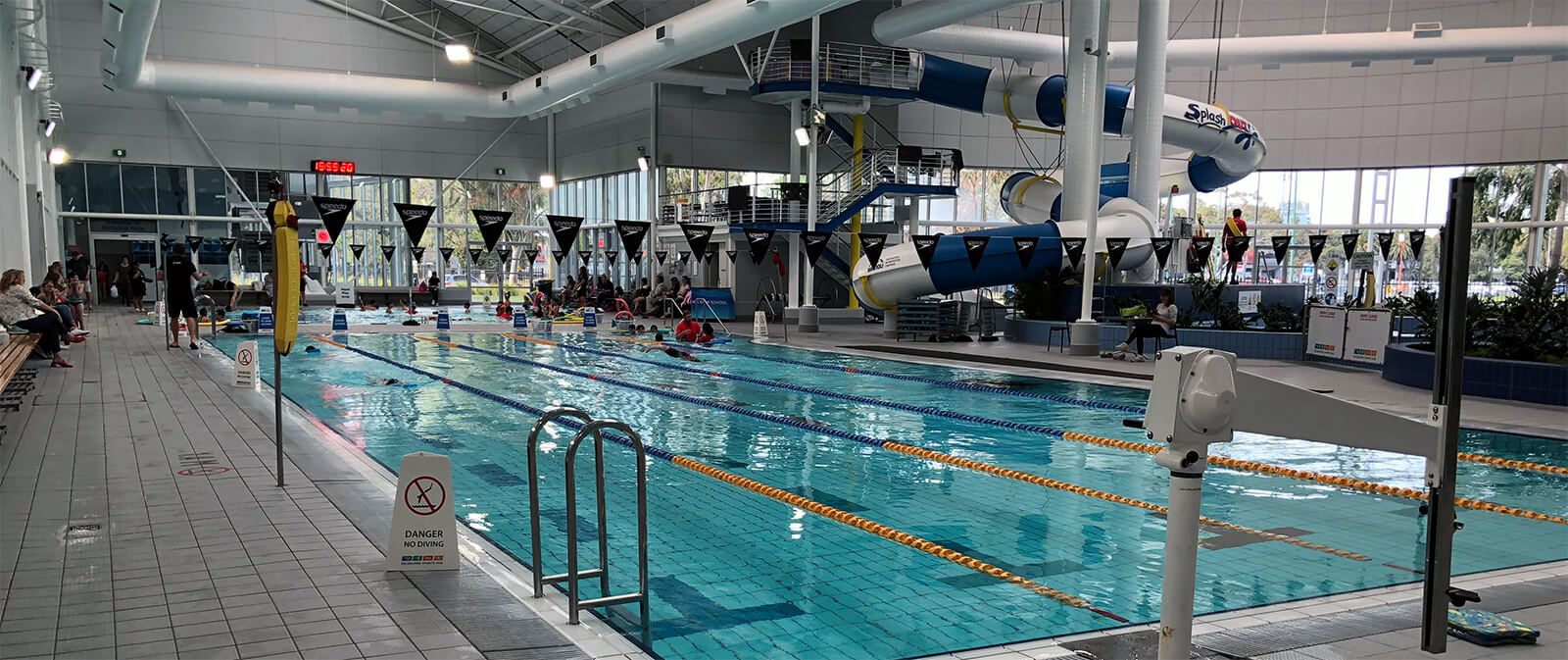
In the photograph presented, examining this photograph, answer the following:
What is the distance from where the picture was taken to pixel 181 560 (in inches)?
164

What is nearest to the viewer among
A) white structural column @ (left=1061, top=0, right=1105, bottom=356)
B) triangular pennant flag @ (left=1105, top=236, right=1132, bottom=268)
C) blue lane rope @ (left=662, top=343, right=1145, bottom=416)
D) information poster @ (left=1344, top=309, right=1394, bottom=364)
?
blue lane rope @ (left=662, top=343, right=1145, bottom=416)

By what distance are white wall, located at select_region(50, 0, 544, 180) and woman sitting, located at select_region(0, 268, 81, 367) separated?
62.6 feet

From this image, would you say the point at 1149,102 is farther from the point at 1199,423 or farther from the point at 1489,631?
the point at 1199,423

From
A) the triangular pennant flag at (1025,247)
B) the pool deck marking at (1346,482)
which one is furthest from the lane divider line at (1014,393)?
the triangular pennant flag at (1025,247)

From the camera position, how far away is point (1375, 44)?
71.2ft

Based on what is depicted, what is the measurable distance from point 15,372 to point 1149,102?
1628cm

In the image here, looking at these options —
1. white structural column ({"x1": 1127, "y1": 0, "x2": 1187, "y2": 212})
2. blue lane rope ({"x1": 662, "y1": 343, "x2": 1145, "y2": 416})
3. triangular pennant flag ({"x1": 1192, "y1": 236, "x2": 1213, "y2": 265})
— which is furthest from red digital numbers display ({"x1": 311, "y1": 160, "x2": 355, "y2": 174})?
triangular pennant flag ({"x1": 1192, "y1": 236, "x2": 1213, "y2": 265})

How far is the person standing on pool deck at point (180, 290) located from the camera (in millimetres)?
12812

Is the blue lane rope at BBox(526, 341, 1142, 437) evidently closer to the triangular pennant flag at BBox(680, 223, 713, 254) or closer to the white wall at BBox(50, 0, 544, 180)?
the triangular pennant flag at BBox(680, 223, 713, 254)

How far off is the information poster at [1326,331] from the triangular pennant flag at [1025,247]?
4.62m

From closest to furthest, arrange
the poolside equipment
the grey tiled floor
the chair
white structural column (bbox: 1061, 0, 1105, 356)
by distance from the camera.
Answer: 1. the poolside equipment
2. the grey tiled floor
3. the chair
4. white structural column (bbox: 1061, 0, 1105, 356)

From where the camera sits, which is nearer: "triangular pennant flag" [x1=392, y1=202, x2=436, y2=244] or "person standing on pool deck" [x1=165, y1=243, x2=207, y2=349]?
"person standing on pool deck" [x1=165, y1=243, x2=207, y2=349]

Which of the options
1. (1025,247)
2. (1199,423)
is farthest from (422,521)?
(1025,247)

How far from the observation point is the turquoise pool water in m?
4.14
